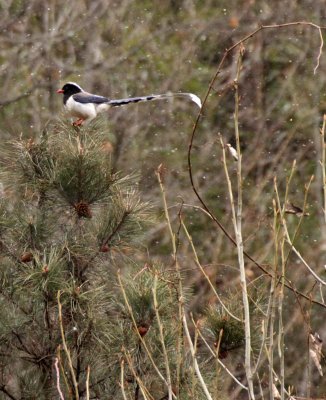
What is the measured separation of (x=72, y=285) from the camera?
314 centimetres

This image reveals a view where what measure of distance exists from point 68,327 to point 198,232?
399 centimetres

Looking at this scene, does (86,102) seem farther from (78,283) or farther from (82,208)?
(78,283)

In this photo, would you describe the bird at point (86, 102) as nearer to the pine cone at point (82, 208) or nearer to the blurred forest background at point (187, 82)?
the pine cone at point (82, 208)

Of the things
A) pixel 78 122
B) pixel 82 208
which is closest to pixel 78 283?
pixel 82 208

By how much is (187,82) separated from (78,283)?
4.39 meters

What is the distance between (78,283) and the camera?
3193 millimetres

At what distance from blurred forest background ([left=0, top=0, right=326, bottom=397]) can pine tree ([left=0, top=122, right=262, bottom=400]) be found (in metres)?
3.68

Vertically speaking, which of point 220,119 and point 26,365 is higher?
point 26,365

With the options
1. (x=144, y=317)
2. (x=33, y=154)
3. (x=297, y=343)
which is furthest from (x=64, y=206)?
(x=297, y=343)

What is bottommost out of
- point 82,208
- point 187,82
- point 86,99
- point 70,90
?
point 187,82

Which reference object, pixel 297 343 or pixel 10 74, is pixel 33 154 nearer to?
pixel 297 343

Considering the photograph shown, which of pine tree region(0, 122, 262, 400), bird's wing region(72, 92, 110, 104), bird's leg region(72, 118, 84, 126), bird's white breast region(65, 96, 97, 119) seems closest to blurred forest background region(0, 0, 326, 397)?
bird's wing region(72, 92, 110, 104)

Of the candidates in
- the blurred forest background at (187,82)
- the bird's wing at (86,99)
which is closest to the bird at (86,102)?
the bird's wing at (86,99)

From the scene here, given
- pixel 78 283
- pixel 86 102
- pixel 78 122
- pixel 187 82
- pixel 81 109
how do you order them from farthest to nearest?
pixel 187 82 < pixel 86 102 < pixel 81 109 < pixel 78 122 < pixel 78 283
